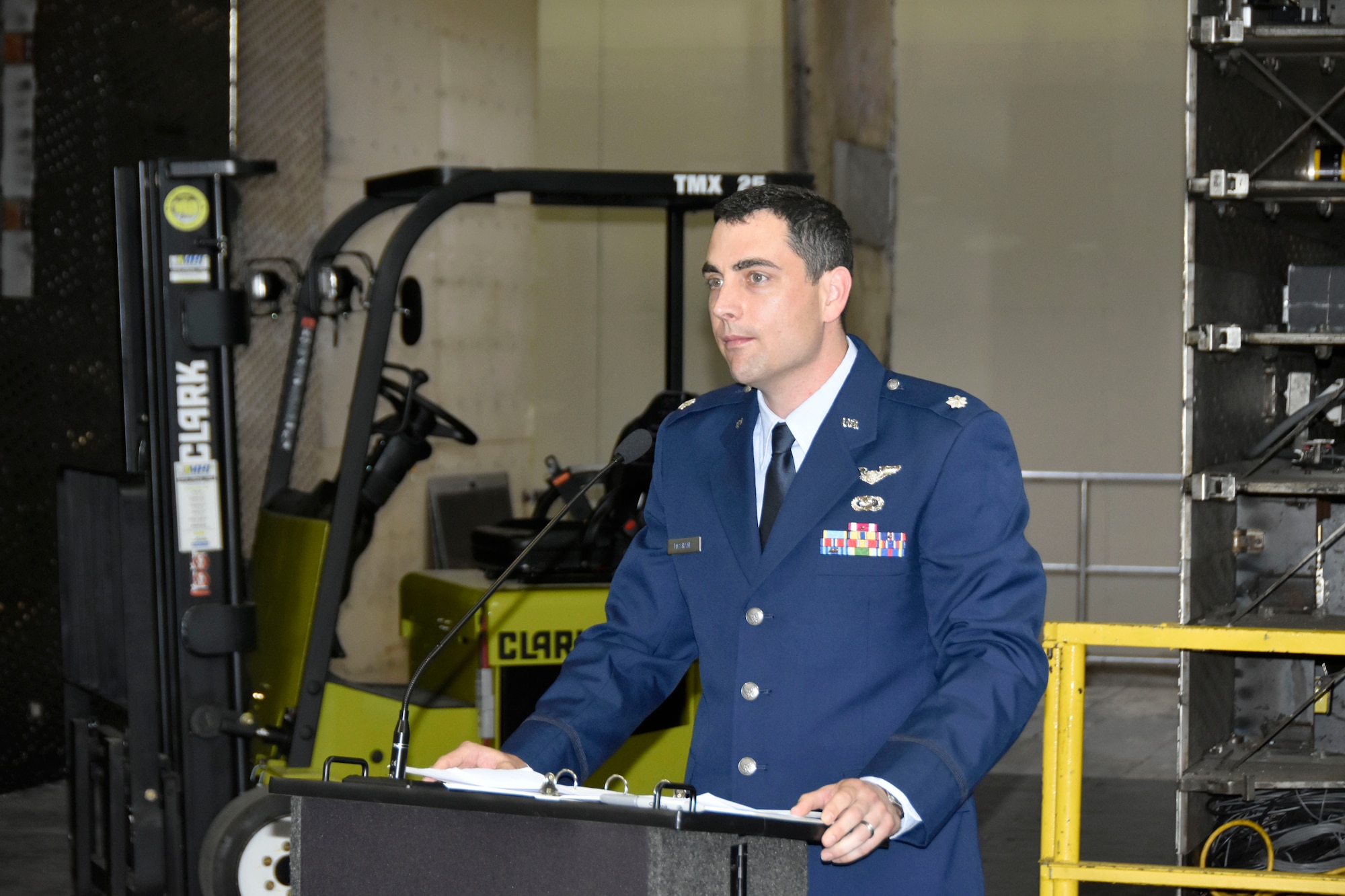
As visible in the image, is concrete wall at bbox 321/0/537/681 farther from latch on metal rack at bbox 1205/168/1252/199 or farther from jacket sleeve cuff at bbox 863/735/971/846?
jacket sleeve cuff at bbox 863/735/971/846

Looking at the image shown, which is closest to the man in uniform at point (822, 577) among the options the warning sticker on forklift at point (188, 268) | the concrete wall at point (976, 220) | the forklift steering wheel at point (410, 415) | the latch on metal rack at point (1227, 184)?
the latch on metal rack at point (1227, 184)

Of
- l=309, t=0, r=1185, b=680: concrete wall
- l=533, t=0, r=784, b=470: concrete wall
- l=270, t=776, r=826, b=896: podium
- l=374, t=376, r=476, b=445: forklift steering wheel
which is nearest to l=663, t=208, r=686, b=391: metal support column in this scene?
l=374, t=376, r=476, b=445: forklift steering wheel

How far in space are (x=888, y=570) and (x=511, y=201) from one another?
7.48m

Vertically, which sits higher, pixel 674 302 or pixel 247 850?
pixel 674 302

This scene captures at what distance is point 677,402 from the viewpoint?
209 inches

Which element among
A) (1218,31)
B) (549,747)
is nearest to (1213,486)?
(1218,31)

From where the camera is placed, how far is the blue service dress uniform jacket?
200 centimetres

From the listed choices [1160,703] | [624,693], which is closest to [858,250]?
[1160,703]

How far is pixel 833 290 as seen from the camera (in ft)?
7.04

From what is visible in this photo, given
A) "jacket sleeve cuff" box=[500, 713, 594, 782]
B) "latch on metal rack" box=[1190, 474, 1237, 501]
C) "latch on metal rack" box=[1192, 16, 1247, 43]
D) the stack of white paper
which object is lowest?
"jacket sleeve cuff" box=[500, 713, 594, 782]

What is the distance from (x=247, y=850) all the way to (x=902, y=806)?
Answer: 128 inches

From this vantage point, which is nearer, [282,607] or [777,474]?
[777,474]

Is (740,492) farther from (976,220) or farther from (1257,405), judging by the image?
(976,220)

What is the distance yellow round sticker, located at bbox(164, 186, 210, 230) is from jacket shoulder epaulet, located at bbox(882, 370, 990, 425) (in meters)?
2.95
